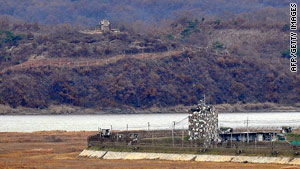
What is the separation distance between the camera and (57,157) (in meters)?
90.9

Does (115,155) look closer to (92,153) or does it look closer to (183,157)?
(92,153)

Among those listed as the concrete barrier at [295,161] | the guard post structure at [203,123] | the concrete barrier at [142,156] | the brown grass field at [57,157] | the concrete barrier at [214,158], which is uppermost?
the guard post structure at [203,123]

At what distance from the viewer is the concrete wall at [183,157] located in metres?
73.6

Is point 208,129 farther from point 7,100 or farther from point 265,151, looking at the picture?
point 7,100

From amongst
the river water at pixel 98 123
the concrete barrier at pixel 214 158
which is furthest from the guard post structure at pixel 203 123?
the river water at pixel 98 123

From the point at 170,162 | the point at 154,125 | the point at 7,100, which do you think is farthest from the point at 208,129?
the point at 7,100

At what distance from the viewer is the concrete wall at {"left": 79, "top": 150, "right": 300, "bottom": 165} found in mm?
73625

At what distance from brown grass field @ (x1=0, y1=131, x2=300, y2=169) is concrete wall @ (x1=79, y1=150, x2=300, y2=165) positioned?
1.43 m

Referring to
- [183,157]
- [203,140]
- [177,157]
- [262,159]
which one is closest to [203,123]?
[203,140]

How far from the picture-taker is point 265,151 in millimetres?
76000

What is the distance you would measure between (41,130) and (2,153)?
4997cm

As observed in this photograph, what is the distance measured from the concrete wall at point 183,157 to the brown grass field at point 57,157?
1430mm

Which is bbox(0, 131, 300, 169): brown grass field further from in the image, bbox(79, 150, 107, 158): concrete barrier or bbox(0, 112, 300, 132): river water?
bbox(0, 112, 300, 132): river water

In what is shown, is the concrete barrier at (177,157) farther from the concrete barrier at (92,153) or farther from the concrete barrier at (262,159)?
the concrete barrier at (92,153)
